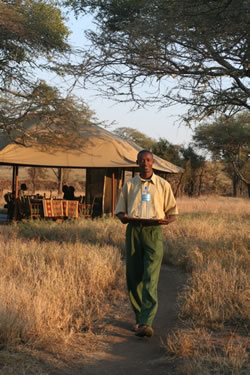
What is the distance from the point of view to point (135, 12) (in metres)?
9.99

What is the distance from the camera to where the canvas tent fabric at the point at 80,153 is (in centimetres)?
1402

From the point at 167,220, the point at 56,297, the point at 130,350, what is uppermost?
the point at 167,220

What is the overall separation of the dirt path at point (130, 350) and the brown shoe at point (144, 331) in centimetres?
6

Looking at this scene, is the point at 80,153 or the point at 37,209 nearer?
the point at 37,209

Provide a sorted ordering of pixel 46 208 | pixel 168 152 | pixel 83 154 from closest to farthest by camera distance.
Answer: pixel 46 208, pixel 83 154, pixel 168 152

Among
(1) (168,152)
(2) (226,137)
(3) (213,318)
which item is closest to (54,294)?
(3) (213,318)

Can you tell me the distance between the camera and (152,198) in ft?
15.0

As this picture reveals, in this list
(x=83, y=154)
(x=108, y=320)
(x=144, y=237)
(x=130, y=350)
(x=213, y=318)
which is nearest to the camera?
(x=130, y=350)

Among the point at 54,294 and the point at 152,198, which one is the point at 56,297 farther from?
the point at 152,198

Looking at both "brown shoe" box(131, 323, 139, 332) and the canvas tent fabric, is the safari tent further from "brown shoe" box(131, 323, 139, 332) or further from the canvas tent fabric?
"brown shoe" box(131, 323, 139, 332)

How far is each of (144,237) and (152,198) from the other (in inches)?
14.9

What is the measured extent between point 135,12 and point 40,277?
6.54 m

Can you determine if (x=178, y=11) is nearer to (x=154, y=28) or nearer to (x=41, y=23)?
(x=154, y=28)

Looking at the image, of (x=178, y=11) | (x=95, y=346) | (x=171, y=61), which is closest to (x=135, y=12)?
(x=171, y=61)
